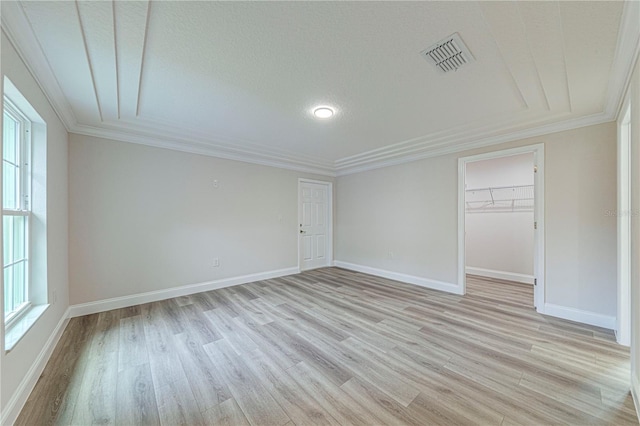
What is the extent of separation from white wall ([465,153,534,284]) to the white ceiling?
1845mm

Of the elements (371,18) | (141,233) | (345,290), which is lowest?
(345,290)

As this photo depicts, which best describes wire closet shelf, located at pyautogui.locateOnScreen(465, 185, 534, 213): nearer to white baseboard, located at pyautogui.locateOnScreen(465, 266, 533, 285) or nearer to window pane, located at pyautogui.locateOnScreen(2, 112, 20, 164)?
white baseboard, located at pyautogui.locateOnScreen(465, 266, 533, 285)

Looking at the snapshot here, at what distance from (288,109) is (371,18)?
1366mm

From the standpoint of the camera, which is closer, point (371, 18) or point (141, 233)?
point (371, 18)

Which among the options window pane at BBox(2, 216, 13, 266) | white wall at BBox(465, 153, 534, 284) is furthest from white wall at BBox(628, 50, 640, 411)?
window pane at BBox(2, 216, 13, 266)

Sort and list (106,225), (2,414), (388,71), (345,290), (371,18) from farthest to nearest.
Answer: (345,290) < (106,225) < (388,71) < (371,18) < (2,414)

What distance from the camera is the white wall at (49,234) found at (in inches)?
57.6

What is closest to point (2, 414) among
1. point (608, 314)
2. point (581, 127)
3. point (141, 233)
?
point (141, 233)

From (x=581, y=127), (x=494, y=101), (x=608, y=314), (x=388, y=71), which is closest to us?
(x=388, y=71)

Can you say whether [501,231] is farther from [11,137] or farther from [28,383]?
[11,137]

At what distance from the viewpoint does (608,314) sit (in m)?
2.63

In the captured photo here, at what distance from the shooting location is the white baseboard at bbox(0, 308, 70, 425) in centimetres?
140

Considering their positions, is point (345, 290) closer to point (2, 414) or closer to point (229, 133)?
point (229, 133)

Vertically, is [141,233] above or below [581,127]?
below
